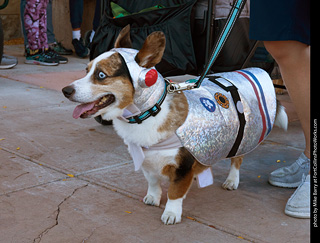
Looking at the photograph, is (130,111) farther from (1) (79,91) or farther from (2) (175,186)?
(2) (175,186)

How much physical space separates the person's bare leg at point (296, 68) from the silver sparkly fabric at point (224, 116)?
25 cm

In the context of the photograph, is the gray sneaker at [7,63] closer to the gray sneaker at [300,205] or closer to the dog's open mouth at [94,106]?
the dog's open mouth at [94,106]

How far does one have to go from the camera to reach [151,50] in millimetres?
2631

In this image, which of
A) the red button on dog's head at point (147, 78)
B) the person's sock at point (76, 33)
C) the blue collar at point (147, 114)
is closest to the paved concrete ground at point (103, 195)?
the blue collar at point (147, 114)

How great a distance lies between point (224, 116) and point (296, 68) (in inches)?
21.6

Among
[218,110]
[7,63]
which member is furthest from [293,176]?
[7,63]

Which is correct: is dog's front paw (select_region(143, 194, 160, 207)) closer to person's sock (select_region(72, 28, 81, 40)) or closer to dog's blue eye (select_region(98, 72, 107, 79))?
dog's blue eye (select_region(98, 72, 107, 79))

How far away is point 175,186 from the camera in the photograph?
2775 mm

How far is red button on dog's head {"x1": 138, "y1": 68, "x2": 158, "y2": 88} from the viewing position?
102 inches

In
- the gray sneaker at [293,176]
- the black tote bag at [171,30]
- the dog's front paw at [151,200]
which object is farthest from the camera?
the black tote bag at [171,30]

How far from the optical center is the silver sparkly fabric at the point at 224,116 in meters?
2.79

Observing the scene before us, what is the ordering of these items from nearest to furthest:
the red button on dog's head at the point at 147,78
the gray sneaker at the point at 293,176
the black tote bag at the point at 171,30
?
the red button on dog's head at the point at 147,78 → the gray sneaker at the point at 293,176 → the black tote bag at the point at 171,30

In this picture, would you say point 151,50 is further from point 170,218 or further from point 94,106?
point 170,218

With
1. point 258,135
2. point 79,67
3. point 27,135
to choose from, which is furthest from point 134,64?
point 79,67
